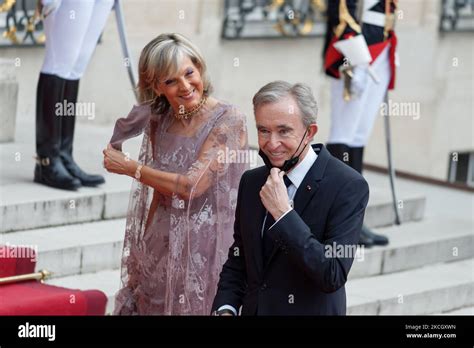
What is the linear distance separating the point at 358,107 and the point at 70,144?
1.64 m

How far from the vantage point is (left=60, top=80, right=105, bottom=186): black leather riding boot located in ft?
25.2

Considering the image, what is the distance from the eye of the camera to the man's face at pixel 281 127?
430 cm

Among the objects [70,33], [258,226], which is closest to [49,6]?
[70,33]

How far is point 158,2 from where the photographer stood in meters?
10.3

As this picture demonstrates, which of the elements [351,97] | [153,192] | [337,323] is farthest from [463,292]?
[337,323]

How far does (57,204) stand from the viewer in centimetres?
Answer: 734

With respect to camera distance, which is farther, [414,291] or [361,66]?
[414,291]

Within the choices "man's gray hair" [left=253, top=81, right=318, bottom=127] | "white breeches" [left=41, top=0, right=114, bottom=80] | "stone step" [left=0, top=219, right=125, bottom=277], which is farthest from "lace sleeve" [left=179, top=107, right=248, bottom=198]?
"white breeches" [left=41, top=0, right=114, bottom=80]

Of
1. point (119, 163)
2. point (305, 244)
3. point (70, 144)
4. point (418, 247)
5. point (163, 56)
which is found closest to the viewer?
point (305, 244)

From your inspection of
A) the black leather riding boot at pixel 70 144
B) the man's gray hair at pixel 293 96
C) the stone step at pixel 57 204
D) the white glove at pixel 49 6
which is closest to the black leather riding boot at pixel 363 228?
the stone step at pixel 57 204

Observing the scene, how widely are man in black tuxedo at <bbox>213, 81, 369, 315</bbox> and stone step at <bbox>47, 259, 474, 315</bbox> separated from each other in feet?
8.80

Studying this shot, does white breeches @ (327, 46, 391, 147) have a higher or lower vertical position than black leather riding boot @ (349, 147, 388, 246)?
higher

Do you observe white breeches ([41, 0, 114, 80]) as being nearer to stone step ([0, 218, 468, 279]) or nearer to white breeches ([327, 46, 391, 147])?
stone step ([0, 218, 468, 279])

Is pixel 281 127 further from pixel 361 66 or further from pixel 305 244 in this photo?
pixel 361 66
